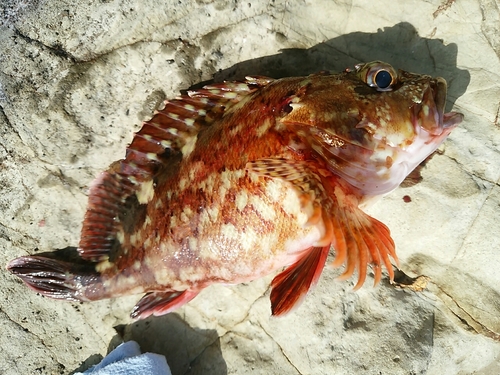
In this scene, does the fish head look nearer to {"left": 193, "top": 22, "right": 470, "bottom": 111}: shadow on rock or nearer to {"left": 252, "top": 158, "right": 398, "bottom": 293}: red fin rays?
{"left": 252, "top": 158, "right": 398, "bottom": 293}: red fin rays

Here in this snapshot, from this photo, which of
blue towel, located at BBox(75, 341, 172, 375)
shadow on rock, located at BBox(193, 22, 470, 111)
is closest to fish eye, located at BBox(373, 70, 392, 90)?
shadow on rock, located at BBox(193, 22, 470, 111)

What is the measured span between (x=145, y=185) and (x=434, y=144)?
1972mm

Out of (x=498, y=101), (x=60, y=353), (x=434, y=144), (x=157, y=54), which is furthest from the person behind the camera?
(x=60, y=353)

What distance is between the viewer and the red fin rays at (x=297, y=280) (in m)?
2.46

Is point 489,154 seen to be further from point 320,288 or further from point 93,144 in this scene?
point 93,144

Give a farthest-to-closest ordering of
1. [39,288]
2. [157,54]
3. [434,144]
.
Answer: [39,288], [157,54], [434,144]

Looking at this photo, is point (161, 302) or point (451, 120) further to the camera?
point (161, 302)

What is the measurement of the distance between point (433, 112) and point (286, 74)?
3.97 feet

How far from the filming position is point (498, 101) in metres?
2.87

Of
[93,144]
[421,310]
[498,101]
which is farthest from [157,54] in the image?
[421,310]

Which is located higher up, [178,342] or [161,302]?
[161,302]

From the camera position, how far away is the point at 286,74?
314 cm

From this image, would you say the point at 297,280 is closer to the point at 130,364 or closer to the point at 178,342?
the point at 178,342

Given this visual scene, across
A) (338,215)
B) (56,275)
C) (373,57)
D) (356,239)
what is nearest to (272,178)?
(338,215)
